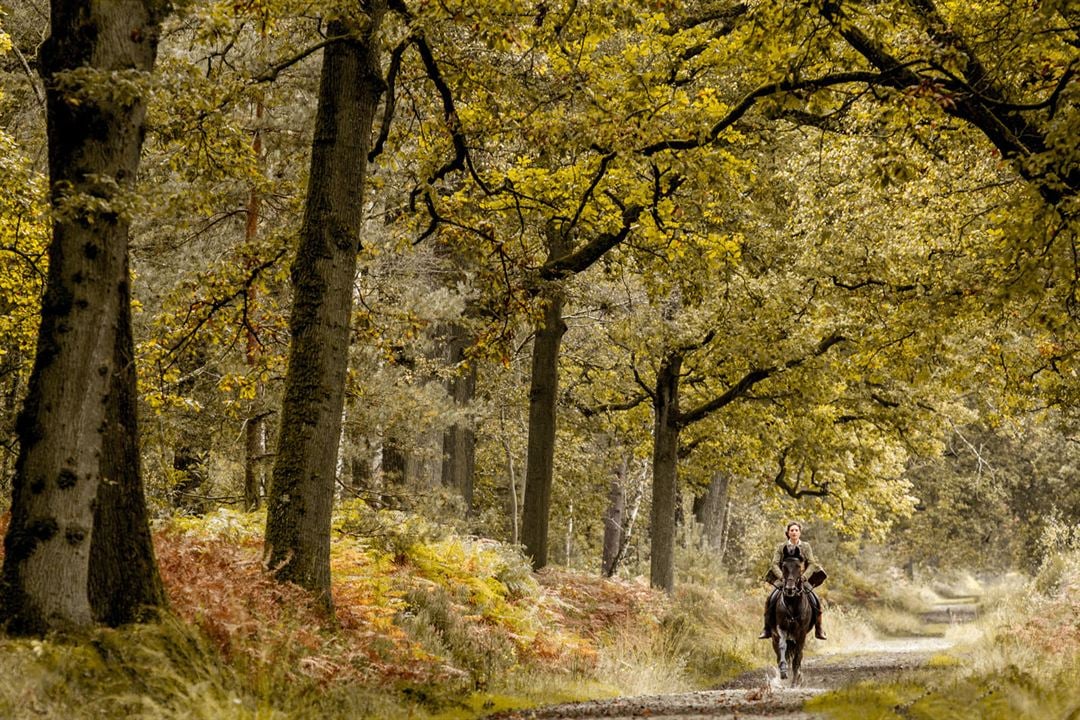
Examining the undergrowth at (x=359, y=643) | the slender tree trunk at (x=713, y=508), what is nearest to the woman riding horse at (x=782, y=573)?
the undergrowth at (x=359, y=643)

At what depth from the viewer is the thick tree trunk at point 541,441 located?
16.7 metres

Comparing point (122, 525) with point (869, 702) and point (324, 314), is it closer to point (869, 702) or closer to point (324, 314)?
point (324, 314)

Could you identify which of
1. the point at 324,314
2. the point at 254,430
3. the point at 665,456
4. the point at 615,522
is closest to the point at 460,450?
the point at 665,456

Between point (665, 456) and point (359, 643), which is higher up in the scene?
point (665, 456)

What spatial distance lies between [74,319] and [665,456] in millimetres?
16623

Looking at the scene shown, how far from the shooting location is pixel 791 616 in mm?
13898

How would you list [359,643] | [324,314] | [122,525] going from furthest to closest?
[324,314], [359,643], [122,525]

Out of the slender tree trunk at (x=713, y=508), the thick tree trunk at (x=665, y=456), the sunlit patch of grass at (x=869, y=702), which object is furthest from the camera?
the slender tree trunk at (x=713, y=508)

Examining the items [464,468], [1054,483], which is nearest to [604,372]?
[464,468]

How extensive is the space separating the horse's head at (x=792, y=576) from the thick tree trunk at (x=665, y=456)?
7342mm

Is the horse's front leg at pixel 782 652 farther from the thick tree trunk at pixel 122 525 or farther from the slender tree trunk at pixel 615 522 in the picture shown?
the slender tree trunk at pixel 615 522

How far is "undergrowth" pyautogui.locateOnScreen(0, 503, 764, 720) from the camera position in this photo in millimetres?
5875

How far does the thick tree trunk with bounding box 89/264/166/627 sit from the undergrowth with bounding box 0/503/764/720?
0.29m

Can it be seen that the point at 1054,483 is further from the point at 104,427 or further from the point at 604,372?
the point at 104,427
